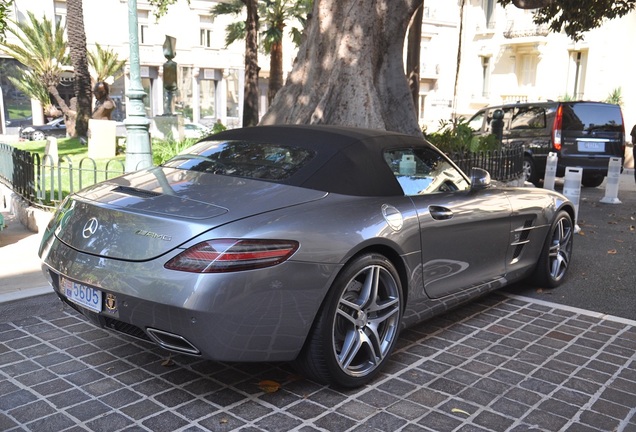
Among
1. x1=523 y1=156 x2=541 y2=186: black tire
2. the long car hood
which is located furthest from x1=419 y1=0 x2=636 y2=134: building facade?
the long car hood

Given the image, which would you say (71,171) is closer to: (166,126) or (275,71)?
(166,126)

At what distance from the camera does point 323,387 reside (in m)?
3.56

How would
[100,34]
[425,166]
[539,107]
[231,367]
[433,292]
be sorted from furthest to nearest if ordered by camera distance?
[100,34], [539,107], [425,166], [433,292], [231,367]

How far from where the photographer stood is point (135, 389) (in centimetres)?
344

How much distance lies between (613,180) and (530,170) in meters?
2.26

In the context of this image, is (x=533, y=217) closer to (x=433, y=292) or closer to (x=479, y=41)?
(x=433, y=292)

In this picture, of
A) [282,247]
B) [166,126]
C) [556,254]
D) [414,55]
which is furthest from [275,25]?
[282,247]

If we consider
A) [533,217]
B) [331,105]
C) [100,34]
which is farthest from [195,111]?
[533,217]

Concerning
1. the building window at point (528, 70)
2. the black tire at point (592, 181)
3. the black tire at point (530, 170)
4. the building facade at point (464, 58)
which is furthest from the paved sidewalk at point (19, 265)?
the building window at point (528, 70)

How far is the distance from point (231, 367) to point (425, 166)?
1.93 meters

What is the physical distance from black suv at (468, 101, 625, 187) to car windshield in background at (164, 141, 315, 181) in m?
10.4

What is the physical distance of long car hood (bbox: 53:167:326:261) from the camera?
3.08 metres

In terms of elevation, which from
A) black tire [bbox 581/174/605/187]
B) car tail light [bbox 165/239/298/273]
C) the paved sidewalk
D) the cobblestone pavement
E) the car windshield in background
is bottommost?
the paved sidewalk

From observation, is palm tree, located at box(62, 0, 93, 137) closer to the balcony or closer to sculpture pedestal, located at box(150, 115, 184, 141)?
sculpture pedestal, located at box(150, 115, 184, 141)
